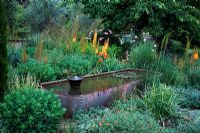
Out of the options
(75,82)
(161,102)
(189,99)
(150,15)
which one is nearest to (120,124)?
(161,102)

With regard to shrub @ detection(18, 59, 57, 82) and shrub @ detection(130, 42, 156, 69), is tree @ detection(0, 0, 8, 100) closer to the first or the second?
shrub @ detection(18, 59, 57, 82)

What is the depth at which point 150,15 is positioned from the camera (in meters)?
10.5

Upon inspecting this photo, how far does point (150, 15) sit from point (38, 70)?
210 inches

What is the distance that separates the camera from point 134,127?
4.11 m

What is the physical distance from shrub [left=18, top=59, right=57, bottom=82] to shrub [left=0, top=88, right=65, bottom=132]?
1575 mm

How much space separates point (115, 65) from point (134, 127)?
346 centimetres

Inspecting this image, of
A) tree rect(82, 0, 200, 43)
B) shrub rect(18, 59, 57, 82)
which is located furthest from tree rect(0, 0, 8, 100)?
tree rect(82, 0, 200, 43)

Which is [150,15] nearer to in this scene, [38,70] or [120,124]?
[38,70]

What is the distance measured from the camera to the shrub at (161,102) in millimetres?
4992

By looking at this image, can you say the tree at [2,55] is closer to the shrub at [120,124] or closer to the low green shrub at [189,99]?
the shrub at [120,124]

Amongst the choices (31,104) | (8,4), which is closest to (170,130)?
(31,104)

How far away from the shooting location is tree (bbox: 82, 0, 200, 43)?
10297 mm

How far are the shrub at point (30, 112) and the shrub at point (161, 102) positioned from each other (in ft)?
4.43

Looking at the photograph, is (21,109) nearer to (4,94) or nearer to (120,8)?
(4,94)
